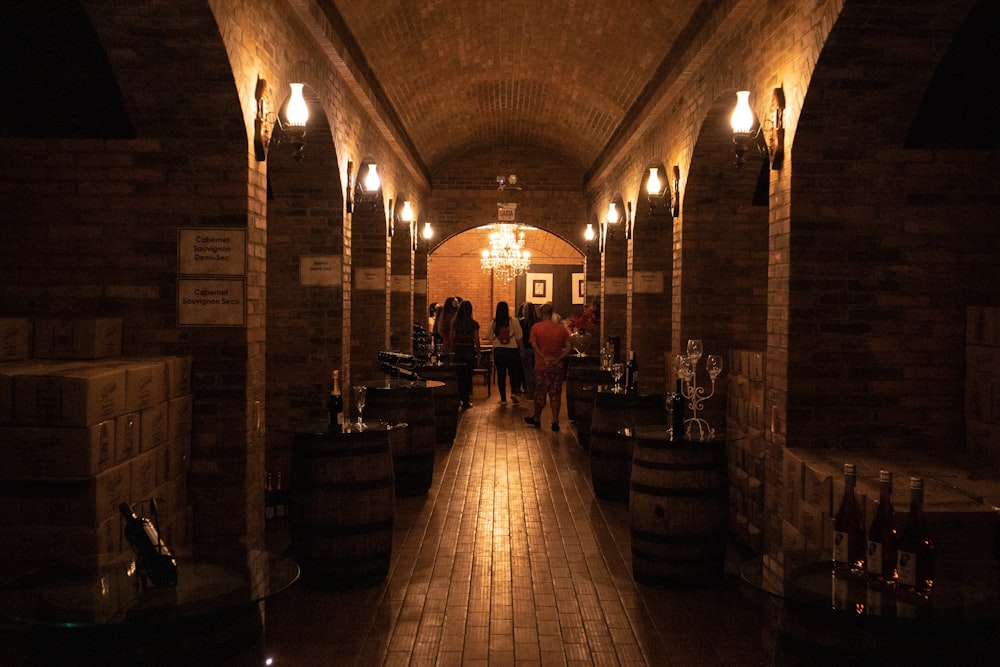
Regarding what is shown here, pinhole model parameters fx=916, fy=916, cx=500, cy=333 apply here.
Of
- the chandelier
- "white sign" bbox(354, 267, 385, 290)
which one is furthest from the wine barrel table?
the chandelier

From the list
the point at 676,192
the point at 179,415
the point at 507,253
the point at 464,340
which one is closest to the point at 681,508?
the point at 179,415

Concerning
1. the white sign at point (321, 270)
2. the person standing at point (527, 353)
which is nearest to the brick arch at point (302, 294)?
the white sign at point (321, 270)

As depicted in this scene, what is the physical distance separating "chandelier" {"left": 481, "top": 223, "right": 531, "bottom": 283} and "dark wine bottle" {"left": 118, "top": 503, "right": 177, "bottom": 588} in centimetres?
1642

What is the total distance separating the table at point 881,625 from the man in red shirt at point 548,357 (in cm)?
809

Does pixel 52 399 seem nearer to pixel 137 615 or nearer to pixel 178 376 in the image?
pixel 178 376

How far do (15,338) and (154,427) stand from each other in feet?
2.36

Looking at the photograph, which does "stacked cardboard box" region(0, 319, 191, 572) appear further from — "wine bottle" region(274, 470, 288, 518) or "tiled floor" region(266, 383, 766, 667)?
"wine bottle" region(274, 470, 288, 518)

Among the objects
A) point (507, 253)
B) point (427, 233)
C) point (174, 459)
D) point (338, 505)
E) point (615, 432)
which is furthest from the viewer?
point (507, 253)

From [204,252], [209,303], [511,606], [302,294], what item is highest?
[204,252]

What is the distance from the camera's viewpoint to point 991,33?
15.3ft

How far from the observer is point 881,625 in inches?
88.6

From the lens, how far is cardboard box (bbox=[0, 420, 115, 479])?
3.42m

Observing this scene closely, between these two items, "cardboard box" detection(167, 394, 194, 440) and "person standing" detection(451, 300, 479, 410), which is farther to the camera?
"person standing" detection(451, 300, 479, 410)

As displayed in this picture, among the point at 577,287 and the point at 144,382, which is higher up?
the point at 577,287
